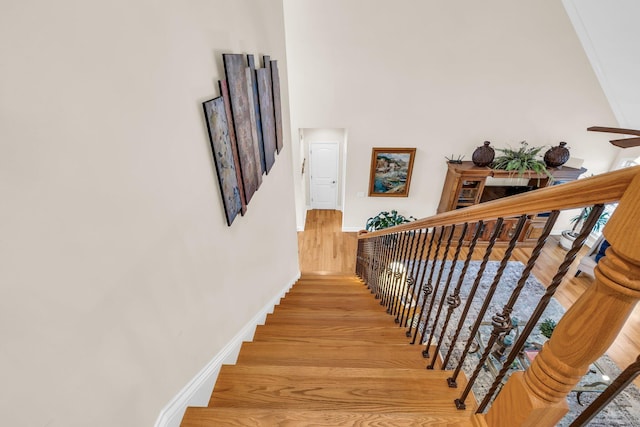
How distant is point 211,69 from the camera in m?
1.17

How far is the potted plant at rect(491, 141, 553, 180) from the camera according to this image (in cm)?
464

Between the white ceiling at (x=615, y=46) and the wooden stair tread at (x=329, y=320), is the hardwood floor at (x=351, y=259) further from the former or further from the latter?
the wooden stair tread at (x=329, y=320)

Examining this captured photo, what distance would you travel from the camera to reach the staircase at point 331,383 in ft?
3.41

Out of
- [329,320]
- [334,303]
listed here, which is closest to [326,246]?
[334,303]

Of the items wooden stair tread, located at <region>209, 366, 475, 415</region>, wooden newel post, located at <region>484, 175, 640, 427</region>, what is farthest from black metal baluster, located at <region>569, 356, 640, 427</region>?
wooden stair tread, located at <region>209, 366, 475, 415</region>

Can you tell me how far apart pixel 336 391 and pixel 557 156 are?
17.4 feet

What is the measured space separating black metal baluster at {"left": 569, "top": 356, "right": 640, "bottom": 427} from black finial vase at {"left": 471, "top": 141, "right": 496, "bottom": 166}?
15.4ft

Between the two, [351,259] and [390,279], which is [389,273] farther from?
[351,259]

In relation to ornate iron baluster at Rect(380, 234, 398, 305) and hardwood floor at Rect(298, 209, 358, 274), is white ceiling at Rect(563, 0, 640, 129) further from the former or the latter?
hardwood floor at Rect(298, 209, 358, 274)

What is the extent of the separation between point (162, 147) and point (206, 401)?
114 centimetres

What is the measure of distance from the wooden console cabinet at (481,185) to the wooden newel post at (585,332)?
4.56 meters

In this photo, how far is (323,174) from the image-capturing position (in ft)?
21.8

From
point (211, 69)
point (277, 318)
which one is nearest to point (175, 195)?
point (211, 69)

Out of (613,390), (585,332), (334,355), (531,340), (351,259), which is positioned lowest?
(351,259)
